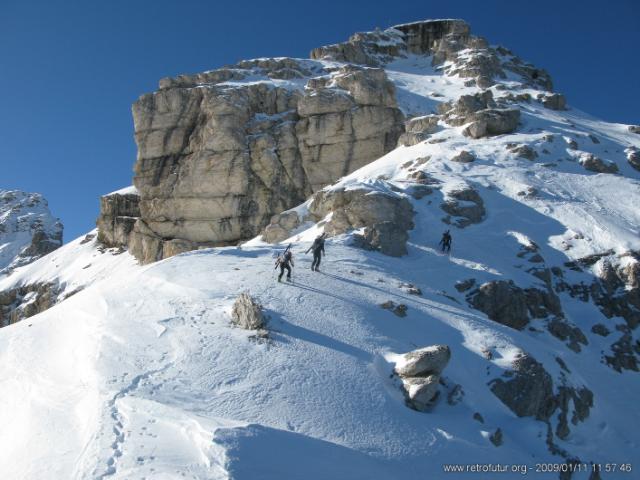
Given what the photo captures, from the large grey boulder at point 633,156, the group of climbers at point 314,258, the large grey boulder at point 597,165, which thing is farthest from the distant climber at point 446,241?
the large grey boulder at point 633,156

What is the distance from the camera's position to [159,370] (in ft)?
42.4

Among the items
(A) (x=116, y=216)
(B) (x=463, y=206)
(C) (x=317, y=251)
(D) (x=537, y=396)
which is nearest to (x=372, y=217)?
(B) (x=463, y=206)

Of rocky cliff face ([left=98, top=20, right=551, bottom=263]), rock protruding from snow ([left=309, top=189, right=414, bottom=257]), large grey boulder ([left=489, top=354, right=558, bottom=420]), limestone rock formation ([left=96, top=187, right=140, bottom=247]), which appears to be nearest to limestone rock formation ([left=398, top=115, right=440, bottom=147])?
rocky cliff face ([left=98, top=20, right=551, bottom=263])

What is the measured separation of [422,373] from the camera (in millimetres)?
13992

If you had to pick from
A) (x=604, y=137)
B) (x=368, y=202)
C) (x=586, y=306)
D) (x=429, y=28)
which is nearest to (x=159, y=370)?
(x=368, y=202)

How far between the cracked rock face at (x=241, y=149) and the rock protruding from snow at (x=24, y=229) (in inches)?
1806

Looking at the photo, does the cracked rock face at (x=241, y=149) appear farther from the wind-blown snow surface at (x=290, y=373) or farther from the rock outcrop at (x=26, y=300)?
the wind-blown snow surface at (x=290, y=373)

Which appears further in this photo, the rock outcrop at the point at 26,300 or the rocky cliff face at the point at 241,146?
the rock outcrop at the point at 26,300

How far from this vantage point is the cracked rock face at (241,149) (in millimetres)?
59062

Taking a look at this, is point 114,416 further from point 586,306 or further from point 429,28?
point 429,28

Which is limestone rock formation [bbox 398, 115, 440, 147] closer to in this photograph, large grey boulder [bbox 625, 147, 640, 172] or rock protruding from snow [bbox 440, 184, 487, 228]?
rock protruding from snow [bbox 440, 184, 487, 228]

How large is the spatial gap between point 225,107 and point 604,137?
41.8m

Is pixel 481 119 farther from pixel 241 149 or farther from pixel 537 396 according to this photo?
pixel 537 396

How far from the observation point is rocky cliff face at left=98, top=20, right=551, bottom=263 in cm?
5909
